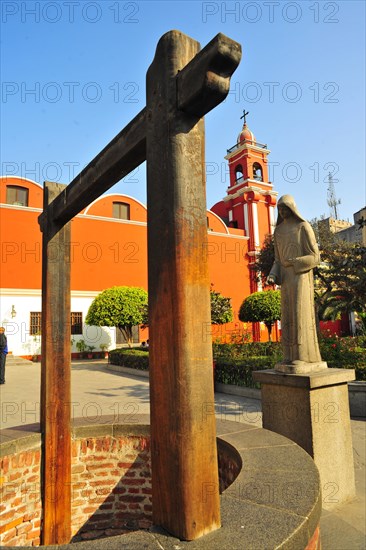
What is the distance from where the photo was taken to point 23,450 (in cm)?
280

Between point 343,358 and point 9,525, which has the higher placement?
point 343,358

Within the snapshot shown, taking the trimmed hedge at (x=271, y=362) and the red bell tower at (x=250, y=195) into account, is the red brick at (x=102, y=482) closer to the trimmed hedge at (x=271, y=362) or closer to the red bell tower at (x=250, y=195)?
the trimmed hedge at (x=271, y=362)

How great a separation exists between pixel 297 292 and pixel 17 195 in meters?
18.8

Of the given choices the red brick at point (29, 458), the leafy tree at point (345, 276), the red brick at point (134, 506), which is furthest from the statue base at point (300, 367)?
the leafy tree at point (345, 276)

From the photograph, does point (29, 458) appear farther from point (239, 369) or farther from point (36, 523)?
point (239, 369)

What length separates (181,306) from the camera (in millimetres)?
1363

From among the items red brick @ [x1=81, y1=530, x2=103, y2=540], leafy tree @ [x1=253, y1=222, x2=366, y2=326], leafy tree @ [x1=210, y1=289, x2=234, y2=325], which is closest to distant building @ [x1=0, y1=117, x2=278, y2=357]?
leafy tree @ [x1=253, y1=222, x2=366, y2=326]

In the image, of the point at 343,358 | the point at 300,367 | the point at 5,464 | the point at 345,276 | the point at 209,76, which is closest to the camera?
the point at 209,76

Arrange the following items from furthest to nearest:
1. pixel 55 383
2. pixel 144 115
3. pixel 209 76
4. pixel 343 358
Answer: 1. pixel 343 358
2. pixel 55 383
3. pixel 144 115
4. pixel 209 76

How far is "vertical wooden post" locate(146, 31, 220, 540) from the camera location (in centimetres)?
135

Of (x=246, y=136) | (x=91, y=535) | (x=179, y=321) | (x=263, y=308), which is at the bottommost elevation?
(x=91, y=535)

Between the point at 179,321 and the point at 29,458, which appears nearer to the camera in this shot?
the point at 179,321

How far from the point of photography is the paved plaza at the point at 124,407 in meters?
2.47

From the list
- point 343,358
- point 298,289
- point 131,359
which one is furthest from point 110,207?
point 298,289
